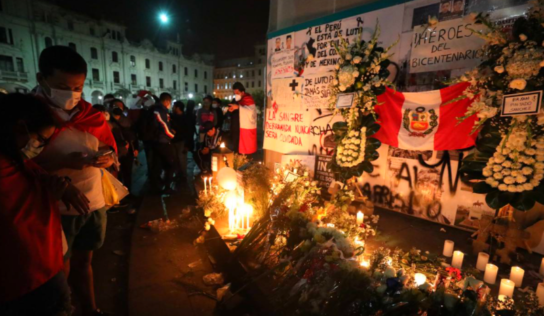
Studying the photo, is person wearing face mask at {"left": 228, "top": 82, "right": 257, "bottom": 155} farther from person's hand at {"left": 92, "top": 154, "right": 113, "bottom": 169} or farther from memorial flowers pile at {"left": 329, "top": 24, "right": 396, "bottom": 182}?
person's hand at {"left": 92, "top": 154, "right": 113, "bottom": 169}

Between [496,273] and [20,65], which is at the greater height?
[20,65]

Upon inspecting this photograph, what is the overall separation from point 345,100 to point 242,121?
3.42m

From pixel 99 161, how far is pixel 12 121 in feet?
2.08

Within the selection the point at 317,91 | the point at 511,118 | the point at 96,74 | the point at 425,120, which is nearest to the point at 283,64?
the point at 317,91

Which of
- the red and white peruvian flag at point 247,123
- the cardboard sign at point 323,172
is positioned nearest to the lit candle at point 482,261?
the cardboard sign at point 323,172

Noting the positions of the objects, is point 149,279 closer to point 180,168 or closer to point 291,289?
point 291,289

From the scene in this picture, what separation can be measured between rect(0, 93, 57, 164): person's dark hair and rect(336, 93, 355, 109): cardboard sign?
4253 millimetres

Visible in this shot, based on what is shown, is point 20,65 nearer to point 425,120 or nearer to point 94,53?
point 94,53

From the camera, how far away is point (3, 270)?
1.43 meters

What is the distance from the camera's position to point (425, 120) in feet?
14.9

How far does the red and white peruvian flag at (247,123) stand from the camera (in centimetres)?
732

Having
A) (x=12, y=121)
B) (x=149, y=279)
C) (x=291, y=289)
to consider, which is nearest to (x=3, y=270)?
(x=12, y=121)

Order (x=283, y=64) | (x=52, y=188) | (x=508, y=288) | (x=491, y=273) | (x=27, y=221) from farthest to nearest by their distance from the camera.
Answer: (x=283, y=64), (x=491, y=273), (x=508, y=288), (x=52, y=188), (x=27, y=221)

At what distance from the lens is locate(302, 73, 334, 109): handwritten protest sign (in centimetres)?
606
